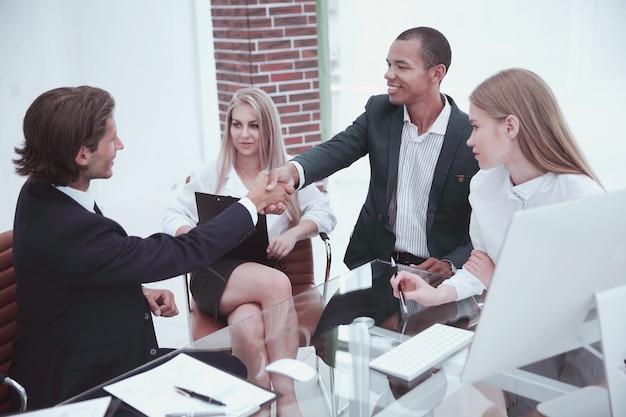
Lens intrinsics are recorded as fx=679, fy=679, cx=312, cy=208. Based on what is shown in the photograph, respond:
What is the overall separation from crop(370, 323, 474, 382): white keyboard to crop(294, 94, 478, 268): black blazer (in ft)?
2.45

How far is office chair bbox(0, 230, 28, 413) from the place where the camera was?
2020 millimetres

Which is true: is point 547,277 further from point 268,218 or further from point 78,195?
point 268,218

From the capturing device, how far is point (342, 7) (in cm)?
554

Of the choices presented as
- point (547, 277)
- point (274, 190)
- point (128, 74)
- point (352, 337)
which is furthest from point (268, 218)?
point (128, 74)

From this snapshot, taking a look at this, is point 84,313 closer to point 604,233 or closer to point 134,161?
point 604,233

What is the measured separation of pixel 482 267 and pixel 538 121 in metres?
0.50

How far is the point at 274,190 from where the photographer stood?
8.64 ft

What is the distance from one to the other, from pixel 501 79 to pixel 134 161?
153 inches

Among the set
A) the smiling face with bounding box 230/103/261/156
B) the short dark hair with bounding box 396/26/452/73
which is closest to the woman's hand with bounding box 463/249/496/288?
the short dark hair with bounding box 396/26/452/73

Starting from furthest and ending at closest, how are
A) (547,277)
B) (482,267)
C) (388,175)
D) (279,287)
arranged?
(388,175) → (279,287) → (482,267) → (547,277)

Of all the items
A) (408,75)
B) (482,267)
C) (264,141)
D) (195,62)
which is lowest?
(482,267)

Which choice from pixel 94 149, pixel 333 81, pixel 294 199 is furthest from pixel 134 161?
pixel 94 149

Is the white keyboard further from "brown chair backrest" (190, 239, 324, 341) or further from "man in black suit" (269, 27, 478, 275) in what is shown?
"man in black suit" (269, 27, 478, 275)

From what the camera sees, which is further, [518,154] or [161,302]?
[161,302]
